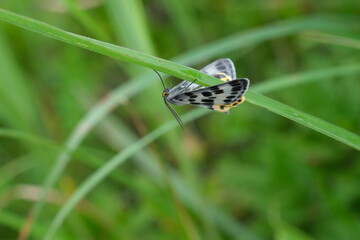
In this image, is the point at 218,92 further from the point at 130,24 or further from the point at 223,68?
the point at 130,24

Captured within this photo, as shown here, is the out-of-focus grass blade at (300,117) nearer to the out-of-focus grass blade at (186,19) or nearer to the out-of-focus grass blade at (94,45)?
the out-of-focus grass blade at (94,45)

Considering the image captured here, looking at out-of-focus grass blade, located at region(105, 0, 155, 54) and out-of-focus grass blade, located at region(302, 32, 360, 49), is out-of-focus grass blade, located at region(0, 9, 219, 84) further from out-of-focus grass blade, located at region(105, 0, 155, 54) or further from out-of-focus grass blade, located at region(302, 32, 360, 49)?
out-of-focus grass blade, located at region(105, 0, 155, 54)

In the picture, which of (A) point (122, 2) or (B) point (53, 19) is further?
(B) point (53, 19)

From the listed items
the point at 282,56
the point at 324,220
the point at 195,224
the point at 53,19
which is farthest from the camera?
the point at 53,19

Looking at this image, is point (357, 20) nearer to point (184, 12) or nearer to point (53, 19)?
point (184, 12)

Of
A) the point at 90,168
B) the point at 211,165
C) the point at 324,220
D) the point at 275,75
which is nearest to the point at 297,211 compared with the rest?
the point at 324,220

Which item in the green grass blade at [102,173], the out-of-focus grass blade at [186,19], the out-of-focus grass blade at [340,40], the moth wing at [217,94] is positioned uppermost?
the out-of-focus grass blade at [186,19]

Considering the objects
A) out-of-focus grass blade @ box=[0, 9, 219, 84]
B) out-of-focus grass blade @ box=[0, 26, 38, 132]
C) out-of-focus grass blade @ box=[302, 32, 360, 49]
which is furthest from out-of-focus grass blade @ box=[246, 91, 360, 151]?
out-of-focus grass blade @ box=[0, 26, 38, 132]

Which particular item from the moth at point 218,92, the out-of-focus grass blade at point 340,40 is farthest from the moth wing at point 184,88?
the out-of-focus grass blade at point 340,40
